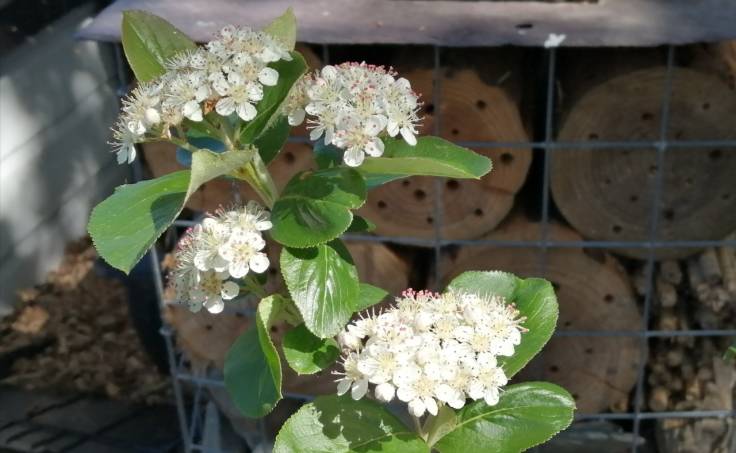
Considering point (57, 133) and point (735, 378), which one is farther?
point (57, 133)

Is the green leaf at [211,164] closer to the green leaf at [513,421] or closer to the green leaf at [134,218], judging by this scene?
the green leaf at [134,218]

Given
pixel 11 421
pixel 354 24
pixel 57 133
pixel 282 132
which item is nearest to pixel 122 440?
pixel 11 421

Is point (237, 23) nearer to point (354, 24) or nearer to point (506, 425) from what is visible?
point (354, 24)

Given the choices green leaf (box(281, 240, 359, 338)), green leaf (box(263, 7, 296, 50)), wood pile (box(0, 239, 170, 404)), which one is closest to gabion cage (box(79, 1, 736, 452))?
green leaf (box(263, 7, 296, 50))

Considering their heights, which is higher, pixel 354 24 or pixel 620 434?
pixel 354 24

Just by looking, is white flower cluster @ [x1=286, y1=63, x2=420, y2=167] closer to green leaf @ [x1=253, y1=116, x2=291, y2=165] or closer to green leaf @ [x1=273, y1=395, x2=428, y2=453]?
green leaf @ [x1=253, y1=116, x2=291, y2=165]

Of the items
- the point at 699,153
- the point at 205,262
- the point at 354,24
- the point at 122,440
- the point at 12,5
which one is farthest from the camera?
the point at 12,5
